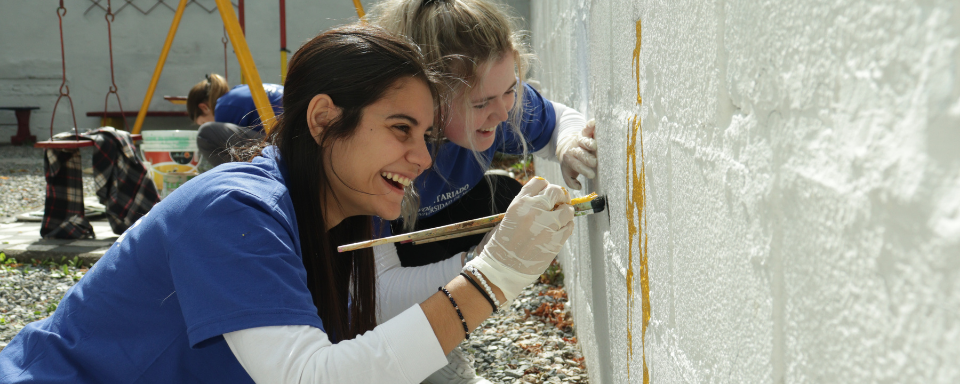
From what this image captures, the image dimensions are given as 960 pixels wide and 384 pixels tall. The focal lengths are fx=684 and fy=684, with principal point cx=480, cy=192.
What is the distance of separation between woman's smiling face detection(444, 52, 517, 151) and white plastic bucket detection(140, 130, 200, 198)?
3420 mm

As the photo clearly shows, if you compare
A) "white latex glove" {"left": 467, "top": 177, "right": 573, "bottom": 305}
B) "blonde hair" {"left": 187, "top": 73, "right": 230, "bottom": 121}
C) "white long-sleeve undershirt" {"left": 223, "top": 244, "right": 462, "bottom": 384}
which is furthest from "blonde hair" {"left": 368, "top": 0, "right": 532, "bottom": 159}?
"blonde hair" {"left": 187, "top": 73, "right": 230, "bottom": 121}

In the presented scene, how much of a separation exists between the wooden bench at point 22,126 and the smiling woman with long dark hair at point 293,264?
414 inches

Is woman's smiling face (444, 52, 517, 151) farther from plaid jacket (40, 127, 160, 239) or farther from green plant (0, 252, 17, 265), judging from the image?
green plant (0, 252, 17, 265)

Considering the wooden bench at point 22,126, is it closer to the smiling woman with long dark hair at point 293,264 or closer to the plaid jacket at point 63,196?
the plaid jacket at point 63,196

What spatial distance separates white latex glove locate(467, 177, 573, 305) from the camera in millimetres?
1416

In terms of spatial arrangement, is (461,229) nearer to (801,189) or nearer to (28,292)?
(801,189)

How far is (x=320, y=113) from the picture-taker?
54.6 inches

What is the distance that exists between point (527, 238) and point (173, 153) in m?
4.10

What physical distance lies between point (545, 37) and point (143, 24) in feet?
26.2

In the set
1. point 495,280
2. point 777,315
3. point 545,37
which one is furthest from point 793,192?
point 545,37

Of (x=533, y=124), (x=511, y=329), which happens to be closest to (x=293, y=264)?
(x=533, y=124)

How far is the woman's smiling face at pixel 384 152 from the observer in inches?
54.2

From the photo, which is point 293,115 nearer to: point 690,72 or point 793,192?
point 690,72

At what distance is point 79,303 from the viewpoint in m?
1.30
